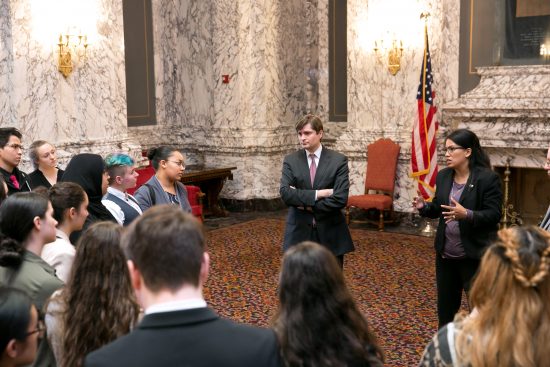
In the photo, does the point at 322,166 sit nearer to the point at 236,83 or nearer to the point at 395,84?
the point at 395,84

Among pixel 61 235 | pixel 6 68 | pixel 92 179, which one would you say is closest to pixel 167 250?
pixel 61 235

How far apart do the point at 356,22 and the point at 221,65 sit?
2421 mm

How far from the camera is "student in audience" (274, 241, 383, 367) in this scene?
2373 millimetres

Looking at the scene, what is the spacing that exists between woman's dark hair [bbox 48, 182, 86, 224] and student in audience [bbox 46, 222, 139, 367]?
1.15 meters

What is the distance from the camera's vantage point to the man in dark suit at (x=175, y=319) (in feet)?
6.14

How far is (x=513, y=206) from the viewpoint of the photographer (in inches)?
398

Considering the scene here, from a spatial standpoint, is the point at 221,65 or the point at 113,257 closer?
the point at 113,257

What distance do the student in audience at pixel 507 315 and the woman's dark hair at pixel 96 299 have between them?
1.13 meters

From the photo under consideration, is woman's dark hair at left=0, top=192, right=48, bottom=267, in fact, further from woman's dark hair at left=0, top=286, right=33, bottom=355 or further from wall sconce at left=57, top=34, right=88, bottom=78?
wall sconce at left=57, top=34, right=88, bottom=78

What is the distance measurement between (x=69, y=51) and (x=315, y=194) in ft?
17.0

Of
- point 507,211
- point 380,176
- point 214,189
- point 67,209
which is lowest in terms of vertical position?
point 507,211

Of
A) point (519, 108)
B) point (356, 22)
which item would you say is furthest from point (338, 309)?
point (356, 22)

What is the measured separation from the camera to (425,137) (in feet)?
32.6

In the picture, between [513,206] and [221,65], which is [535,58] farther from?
[221,65]
